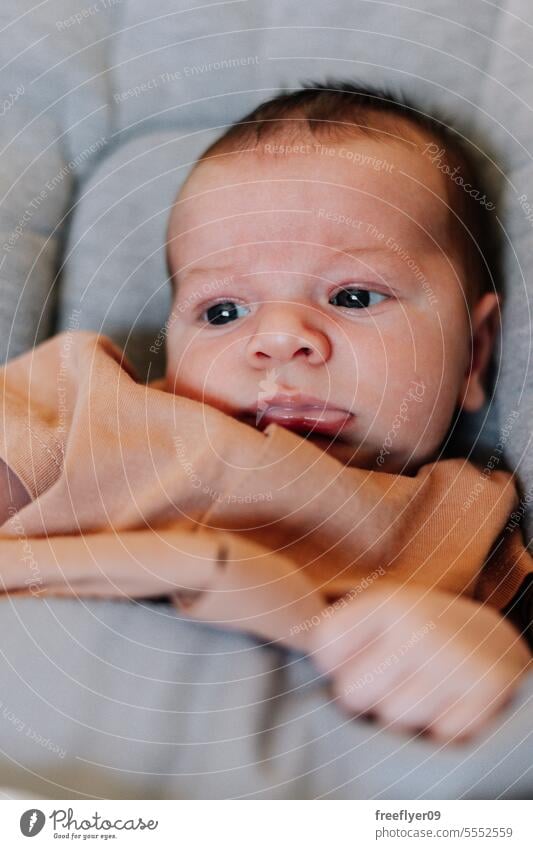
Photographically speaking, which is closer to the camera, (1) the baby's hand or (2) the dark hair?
(1) the baby's hand

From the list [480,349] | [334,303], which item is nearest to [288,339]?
[334,303]

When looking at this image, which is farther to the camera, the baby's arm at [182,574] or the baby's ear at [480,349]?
the baby's ear at [480,349]

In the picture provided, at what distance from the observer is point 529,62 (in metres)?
0.58

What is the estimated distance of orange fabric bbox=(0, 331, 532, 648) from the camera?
1.47 ft

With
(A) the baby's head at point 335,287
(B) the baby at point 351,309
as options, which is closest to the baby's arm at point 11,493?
(B) the baby at point 351,309

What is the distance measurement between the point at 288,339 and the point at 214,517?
12 centimetres

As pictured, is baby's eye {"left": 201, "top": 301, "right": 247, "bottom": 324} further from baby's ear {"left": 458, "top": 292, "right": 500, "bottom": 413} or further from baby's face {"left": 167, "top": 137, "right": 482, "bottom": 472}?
baby's ear {"left": 458, "top": 292, "right": 500, "bottom": 413}

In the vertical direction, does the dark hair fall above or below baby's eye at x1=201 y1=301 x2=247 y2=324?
above

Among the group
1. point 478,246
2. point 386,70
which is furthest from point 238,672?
point 386,70

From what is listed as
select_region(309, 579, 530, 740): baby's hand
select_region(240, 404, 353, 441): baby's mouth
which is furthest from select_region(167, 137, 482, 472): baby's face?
select_region(309, 579, 530, 740): baby's hand

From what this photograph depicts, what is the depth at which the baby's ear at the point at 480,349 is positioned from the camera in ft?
1.82

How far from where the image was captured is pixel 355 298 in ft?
1.69

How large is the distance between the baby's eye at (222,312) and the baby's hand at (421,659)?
7.7 inches

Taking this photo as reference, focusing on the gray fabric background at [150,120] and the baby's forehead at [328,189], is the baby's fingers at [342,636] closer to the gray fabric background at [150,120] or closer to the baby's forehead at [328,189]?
the gray fabric background at [150,120]
